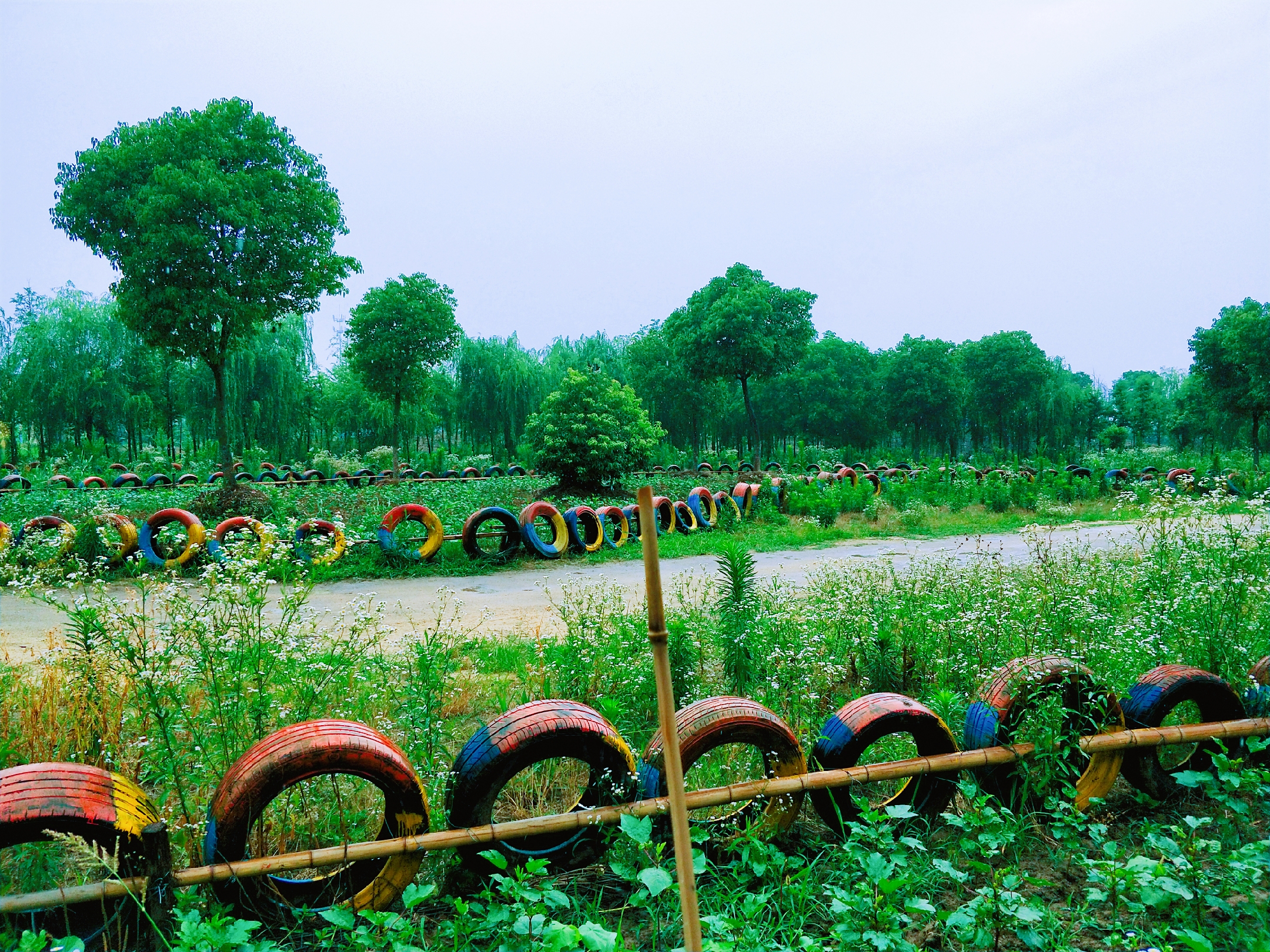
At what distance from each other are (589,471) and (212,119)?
30.8 feet

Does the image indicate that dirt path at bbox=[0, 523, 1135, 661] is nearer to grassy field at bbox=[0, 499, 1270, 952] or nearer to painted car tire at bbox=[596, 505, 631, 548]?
grassy field at bbox=[0, 499, 1270, 952]

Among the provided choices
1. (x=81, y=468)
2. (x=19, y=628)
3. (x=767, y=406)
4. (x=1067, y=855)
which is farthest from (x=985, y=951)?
(x=767, y=406)

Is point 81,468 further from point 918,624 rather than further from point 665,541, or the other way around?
point 918,624

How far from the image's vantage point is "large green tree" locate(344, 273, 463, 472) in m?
20.5

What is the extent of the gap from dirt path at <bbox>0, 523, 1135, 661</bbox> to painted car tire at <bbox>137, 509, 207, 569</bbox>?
0.48m

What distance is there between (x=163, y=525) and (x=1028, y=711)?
9.73 meters

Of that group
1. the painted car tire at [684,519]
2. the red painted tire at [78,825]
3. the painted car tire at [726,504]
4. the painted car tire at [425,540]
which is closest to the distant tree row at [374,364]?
the painted car tire at [726,504]

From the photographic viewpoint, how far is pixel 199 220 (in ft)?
40.8

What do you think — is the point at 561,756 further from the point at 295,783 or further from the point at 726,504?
the point at 726,504

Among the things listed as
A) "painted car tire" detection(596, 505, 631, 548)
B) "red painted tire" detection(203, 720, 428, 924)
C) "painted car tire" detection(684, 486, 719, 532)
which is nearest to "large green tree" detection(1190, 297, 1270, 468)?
"painted car tire" detection(684, 486, 719, 532)

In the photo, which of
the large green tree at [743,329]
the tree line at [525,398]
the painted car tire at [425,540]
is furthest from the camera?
the tree line at [525,398]

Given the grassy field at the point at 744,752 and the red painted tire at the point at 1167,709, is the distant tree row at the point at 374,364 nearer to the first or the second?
the grassy field at the point at 744,752

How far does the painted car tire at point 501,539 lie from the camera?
10.4m

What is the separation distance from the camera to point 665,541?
11.8m
